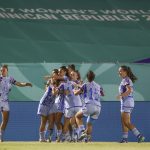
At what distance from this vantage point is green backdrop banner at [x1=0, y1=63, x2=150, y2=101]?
22.0 metres

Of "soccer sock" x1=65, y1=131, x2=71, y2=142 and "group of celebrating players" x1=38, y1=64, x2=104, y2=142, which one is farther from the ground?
"group of celebrating players" x1=38, y1=64, x2=104, y2=142

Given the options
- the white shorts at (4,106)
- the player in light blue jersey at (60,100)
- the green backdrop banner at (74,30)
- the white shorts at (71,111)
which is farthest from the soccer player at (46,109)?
the green backdrop banner at (74,30)

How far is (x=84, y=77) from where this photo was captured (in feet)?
72.1

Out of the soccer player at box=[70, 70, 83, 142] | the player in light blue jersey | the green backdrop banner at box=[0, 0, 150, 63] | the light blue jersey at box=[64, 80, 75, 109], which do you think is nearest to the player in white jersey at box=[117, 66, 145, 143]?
the soccer player at box=[70, 70, 83, 142]

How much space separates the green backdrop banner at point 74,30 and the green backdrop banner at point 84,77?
0.35 m

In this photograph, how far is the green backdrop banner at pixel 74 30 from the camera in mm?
22453

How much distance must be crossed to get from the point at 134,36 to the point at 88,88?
5069 millimetres

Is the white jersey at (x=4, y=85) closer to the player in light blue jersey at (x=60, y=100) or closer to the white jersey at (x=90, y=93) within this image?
the player in light blue jersey at (x=60, y=100)

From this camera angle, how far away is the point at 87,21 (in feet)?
75.5

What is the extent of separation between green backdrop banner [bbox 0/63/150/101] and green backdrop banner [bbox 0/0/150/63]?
0.35 m

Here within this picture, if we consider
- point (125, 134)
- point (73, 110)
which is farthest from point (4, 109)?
point (125, 134)

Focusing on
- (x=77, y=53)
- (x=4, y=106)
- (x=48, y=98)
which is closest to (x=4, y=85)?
(x=4, y=106)

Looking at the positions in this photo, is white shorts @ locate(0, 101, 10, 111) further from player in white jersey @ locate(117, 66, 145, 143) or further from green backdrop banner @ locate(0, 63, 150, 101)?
green backdrop banner @ locate(0, 63, 150, 101)

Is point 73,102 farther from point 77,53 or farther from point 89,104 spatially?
point 77,53
